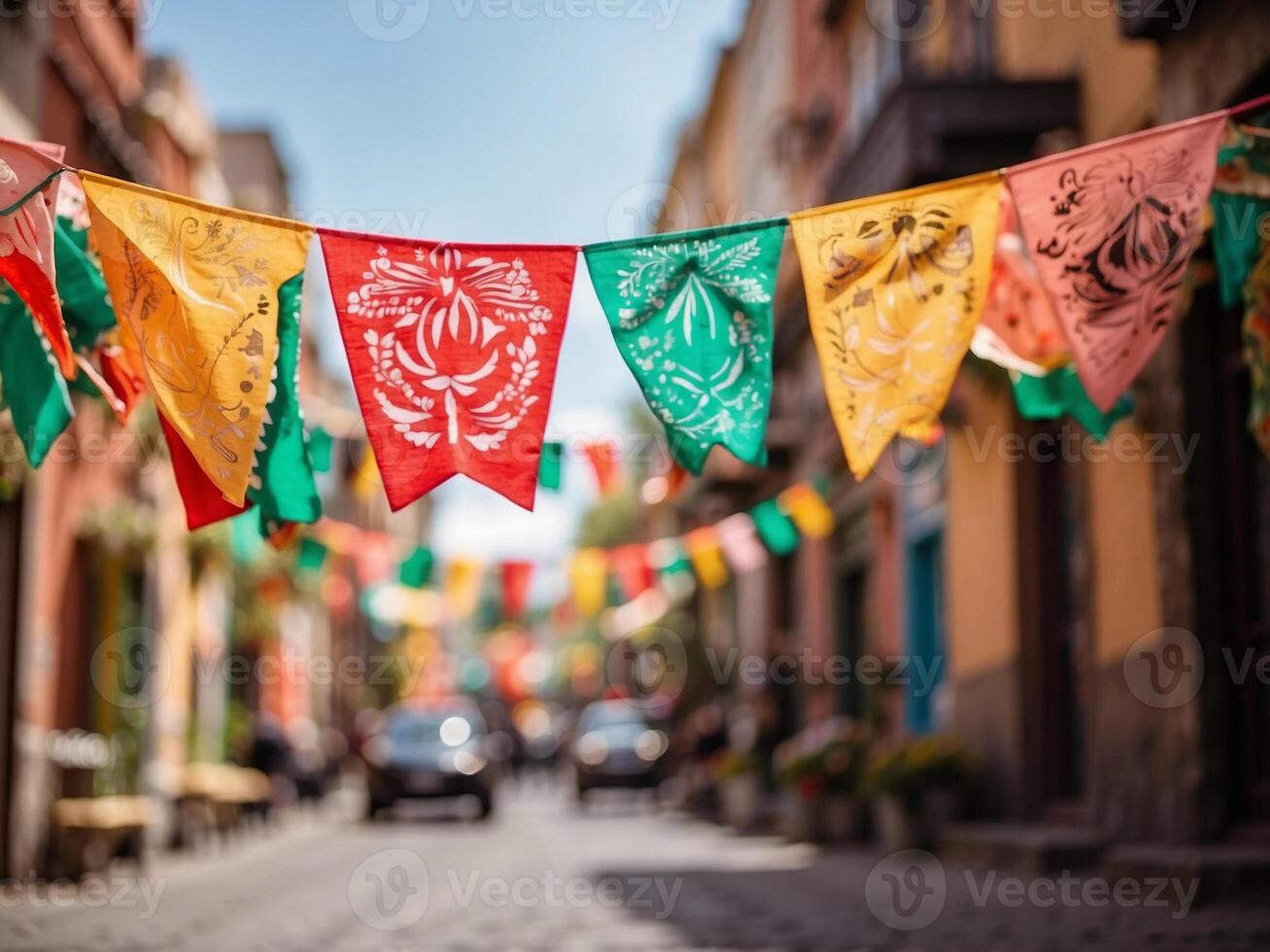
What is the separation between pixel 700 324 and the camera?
19.4 ft

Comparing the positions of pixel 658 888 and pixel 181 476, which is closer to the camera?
pixel 181 476

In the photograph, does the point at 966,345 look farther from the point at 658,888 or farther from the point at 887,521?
the point at 887,521

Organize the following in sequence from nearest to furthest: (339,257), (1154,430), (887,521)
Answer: (339,257), (1154,430), (887,521)

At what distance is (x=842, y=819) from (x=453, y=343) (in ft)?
33.3

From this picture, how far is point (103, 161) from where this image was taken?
15414mm

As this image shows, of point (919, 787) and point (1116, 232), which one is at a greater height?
point (1116, 232)

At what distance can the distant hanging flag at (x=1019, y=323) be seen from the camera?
6.95 metres

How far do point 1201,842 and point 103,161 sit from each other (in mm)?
11448

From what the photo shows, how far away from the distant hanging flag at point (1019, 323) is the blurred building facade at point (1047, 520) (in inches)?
85.7

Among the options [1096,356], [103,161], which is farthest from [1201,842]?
[103,161]
